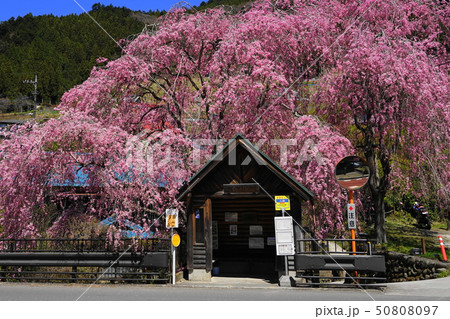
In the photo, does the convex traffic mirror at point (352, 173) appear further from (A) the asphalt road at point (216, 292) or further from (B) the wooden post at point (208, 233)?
(B) the wooden post at point (208, 233)

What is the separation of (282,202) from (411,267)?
8130 mm

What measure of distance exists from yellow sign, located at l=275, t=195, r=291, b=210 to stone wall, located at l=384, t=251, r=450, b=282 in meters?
6.89

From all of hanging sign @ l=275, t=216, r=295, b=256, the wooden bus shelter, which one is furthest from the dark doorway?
hanging sign @ l=275, t=216, r=295, b=256

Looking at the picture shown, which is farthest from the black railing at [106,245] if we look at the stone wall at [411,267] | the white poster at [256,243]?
the stone wall at [411,267]

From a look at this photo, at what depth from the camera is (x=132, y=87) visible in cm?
1831

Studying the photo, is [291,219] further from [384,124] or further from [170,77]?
[170,77]

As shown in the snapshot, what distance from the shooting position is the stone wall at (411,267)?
15.5m

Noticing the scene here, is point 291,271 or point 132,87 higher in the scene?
point 132,87

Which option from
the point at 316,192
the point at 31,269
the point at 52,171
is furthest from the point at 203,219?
the point at 31,269

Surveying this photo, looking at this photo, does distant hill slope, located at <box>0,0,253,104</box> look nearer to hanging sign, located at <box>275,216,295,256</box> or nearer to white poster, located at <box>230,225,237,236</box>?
white poster, located at <box>230,225,237,236</box>

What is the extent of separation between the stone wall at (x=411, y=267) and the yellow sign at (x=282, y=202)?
6.89 metres

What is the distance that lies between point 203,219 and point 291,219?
3215 millimetres

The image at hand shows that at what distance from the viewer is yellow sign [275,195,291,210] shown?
13.2m

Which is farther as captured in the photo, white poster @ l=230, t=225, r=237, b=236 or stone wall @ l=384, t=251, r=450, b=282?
white poster @ l=230, t=225, r=237, b=236
